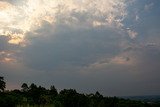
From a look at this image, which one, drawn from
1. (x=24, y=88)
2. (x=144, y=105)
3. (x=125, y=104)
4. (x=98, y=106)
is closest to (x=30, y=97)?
(x=24, y=88)

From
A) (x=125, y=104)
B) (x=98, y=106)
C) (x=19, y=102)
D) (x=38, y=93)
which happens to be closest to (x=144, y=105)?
(x=125, y=104)

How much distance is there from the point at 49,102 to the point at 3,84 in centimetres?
2227

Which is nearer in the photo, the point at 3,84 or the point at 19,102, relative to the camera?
the point at 19,102

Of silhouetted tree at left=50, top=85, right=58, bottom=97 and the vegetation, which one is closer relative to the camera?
the vegetation

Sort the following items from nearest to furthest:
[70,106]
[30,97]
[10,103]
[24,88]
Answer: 1. [10,103]
2. [70,106]
3. [30,97]
4. [24,88]

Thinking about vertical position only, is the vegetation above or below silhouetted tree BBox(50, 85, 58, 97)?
below

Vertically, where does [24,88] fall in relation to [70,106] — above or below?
above

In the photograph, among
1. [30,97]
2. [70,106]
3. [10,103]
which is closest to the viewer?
[10,103]

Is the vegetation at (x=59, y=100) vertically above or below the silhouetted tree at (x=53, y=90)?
below

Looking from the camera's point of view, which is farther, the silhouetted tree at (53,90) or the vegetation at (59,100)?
the silhouetted tree at (53,90)

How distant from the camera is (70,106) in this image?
11075cm

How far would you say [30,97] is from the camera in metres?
120

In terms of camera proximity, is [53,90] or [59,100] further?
[53,90]

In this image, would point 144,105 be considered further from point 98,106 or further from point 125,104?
point 98,106
